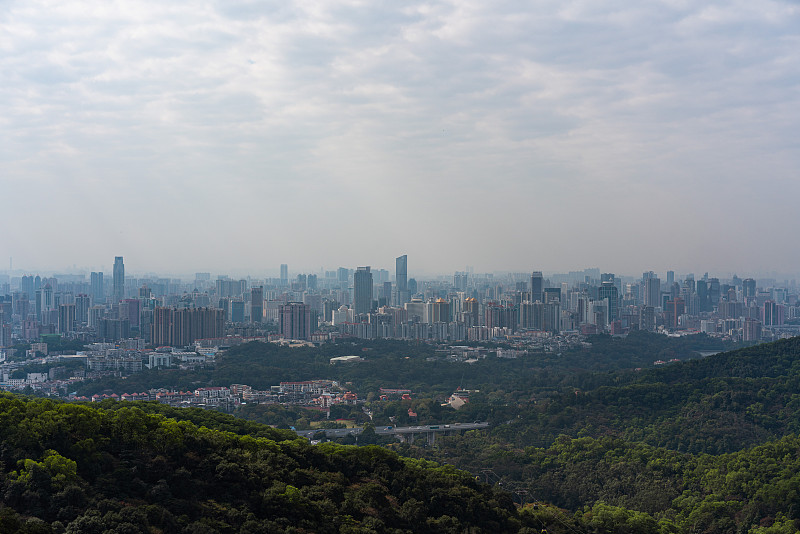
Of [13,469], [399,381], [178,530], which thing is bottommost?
[399,381]

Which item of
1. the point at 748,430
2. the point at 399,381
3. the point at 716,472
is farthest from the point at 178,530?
the point at 399,381

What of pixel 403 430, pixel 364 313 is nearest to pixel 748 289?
pixel 364 313

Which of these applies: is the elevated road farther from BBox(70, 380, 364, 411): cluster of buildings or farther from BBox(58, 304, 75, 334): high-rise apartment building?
BBox(58, 304, 75, 334): high-rise apartment building

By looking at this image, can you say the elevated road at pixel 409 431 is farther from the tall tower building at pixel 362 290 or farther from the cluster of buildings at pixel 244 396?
the tall tower building at pixel 362 290

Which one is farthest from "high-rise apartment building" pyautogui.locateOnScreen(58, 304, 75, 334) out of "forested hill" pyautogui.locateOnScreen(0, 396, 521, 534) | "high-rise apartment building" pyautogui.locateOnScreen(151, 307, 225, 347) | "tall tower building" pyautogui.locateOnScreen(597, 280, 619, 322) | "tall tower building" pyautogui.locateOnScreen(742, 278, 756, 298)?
"tall tower building" pyautogui.locateOnScreen(742, 278, 756, 298)

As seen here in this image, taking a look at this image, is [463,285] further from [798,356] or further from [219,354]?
[798,356]

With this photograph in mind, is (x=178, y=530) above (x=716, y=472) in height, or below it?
above
